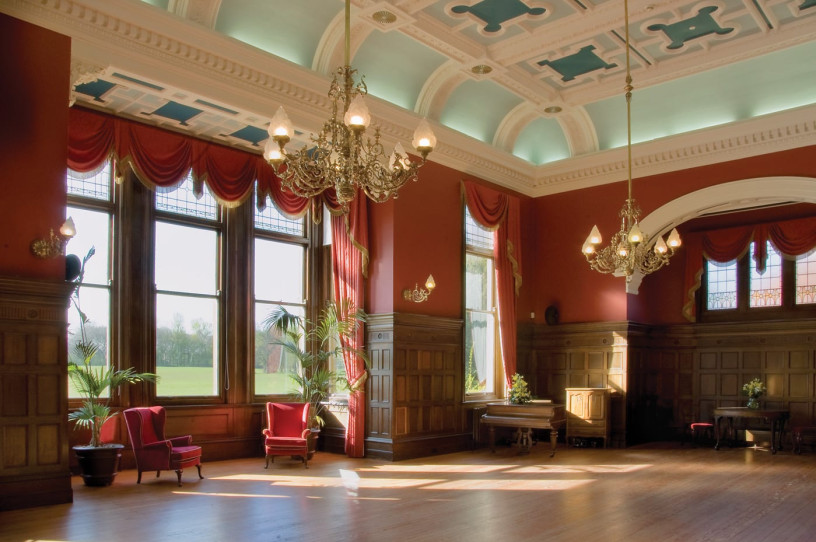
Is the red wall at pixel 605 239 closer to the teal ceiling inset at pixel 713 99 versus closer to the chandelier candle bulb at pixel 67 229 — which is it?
the teal ceiling inset at pixel 713 99

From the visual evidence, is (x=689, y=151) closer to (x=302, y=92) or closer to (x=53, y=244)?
(x=302, y=92)

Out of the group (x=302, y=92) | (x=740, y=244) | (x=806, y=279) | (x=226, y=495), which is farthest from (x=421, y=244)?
A: (x=806, y=279)

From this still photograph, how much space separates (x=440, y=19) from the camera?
9078 millimetres

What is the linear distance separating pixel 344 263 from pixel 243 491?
399 cm

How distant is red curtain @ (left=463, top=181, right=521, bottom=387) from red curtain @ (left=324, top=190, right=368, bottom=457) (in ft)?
6.70

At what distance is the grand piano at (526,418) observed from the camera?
10.3 m

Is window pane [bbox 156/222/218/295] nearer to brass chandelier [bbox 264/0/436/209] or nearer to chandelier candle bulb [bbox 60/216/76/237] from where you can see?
chandelier candle bulb [bbox 60/216/76/237]

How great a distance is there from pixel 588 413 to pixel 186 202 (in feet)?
22.9

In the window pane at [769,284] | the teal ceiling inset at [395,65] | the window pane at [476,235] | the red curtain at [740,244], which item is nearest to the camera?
the teal ceiling inset at [395,65]

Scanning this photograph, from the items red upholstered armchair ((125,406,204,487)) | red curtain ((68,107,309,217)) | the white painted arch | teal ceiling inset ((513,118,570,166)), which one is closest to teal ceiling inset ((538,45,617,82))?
teal ceiling inset ((513,118,570,166))

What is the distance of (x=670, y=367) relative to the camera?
13195 millimetres

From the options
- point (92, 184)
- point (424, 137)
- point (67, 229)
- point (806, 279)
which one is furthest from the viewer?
point (806, 279)

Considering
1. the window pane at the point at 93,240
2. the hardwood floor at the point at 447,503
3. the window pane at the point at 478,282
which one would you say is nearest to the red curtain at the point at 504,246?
the window pane at the point at 478,282

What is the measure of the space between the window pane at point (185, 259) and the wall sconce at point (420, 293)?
2760 millimetres
